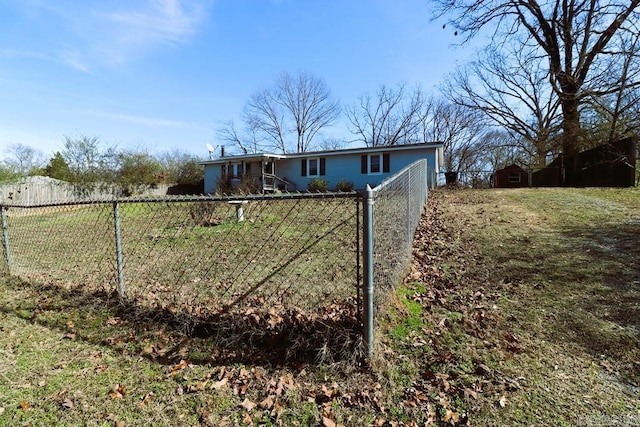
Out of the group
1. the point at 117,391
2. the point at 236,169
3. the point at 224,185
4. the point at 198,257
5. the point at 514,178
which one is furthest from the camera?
the point at 514,178

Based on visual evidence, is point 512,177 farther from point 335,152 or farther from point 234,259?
point 234,259

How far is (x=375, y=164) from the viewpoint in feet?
58.4

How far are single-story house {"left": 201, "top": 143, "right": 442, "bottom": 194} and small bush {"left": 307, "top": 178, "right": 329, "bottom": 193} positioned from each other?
37cm

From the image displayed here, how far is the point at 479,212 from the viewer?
25.2 feet

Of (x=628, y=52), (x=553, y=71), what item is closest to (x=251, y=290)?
(x=628, y=52)

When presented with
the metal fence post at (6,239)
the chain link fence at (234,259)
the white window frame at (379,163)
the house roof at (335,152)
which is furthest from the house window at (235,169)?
the metal fence post at (6,239)

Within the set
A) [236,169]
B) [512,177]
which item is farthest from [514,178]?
[236,169]

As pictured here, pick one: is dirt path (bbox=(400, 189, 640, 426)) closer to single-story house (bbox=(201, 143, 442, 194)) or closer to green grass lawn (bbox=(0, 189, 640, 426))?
green grass lawn (bbox=(0, 189, 640, 426))

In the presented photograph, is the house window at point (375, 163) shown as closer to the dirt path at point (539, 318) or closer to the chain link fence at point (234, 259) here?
the chain link fence at point (234, 259)

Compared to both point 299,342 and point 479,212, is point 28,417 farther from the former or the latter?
point 479,212

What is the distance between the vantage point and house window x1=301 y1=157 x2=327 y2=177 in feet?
63.5

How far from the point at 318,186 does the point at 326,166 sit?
63.6 inches

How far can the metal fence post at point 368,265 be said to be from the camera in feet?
7.38

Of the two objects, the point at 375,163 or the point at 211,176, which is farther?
the point at 211,176
